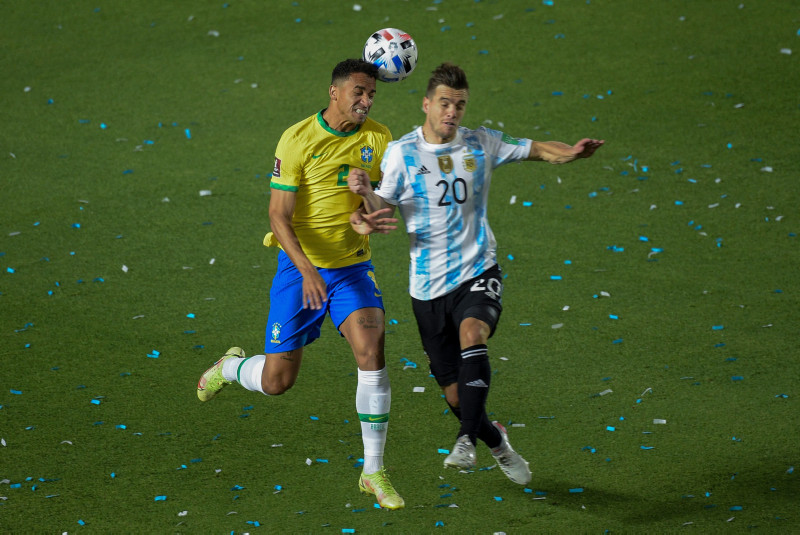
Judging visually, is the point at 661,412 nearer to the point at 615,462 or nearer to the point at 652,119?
the point at 615,462

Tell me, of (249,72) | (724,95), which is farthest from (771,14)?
(249,72)

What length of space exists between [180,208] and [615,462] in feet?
14.9

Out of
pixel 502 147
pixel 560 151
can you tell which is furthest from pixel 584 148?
pixel 502 147

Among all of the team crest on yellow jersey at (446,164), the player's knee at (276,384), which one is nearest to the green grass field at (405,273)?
the player's knee at (276,384)

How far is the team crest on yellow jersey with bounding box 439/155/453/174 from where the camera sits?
435 centimetres

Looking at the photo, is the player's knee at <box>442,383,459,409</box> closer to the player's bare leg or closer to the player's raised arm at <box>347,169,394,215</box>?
the player's bare leg

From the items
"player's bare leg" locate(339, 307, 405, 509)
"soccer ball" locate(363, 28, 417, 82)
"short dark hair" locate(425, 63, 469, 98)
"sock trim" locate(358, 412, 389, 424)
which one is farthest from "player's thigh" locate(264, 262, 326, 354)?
"short dark hair" locate(425, 63, 469, 98)

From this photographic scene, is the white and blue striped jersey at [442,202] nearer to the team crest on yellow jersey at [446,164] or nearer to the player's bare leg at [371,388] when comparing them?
the team crest on yellow jersey at [446,164]

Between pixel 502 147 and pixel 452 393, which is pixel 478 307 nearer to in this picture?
pixel 452 393

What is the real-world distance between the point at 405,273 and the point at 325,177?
8.62ft

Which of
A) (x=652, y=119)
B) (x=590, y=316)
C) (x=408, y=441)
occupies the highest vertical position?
(x=652, y=119)

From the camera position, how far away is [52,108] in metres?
9.81

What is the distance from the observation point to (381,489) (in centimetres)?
451

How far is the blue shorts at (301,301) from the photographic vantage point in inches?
184
